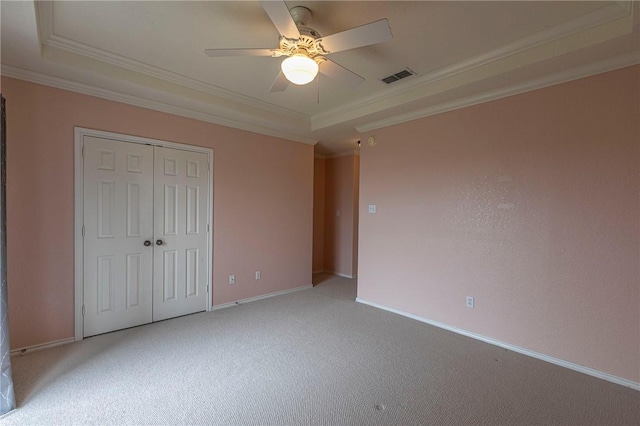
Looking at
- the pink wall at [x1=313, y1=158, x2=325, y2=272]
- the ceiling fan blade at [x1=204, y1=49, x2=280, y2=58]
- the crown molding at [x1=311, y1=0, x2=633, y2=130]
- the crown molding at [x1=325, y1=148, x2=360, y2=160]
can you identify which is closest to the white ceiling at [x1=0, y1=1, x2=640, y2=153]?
the crown molding at [x1=311, y1=0, x2=633, y2=130]

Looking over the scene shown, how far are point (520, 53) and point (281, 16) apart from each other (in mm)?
2030

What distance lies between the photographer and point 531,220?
2678 mm

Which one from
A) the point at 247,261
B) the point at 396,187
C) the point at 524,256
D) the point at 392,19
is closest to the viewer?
the point at 392,19

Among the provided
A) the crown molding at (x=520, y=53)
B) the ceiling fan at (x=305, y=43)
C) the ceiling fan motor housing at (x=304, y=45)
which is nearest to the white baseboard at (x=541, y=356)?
the crown molding at (x=520, y=53)

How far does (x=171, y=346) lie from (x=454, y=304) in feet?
9.77

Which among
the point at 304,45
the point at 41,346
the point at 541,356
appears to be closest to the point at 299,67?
the point at 304,45

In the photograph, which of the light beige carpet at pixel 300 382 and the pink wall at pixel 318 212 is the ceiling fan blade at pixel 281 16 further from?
the pink wall at pixel 318 212

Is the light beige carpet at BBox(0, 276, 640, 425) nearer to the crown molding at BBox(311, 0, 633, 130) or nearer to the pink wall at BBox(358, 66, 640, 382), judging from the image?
the pink wall at BBox(358, 66, 640, 382)

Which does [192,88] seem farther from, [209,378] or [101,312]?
[209,378]

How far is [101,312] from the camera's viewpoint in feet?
9.76

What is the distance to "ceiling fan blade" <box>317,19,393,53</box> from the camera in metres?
1.66

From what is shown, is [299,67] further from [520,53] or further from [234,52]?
[520,53]

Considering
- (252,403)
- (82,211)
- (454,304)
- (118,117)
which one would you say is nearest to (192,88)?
(118,117)

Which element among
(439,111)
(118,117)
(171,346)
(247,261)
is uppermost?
(439,111)
